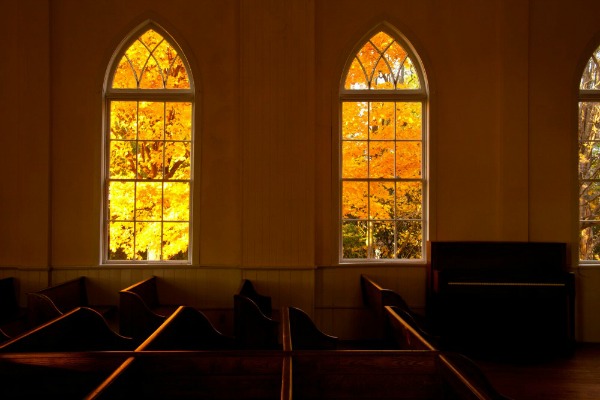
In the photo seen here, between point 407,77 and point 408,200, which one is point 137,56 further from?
point 408,200

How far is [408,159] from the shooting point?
600 centimetres

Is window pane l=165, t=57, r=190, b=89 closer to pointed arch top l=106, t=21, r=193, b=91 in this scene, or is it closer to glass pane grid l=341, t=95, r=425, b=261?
pointed arch top l=106, t=21, r=193, b=91

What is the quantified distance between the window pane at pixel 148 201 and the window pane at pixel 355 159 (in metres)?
2.19

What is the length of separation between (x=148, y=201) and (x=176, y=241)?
577 mm

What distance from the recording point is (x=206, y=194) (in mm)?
5703

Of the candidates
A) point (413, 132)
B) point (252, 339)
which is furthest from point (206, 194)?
point (413, 132)

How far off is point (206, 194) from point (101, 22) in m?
2.28

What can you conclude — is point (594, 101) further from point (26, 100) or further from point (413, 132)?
point (26, 100)

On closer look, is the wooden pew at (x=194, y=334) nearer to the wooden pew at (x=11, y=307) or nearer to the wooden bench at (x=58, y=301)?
the wooden bench at (x=58, y=301)

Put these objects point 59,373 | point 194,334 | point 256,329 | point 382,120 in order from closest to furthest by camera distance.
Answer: point 59,373, point 194,334, point 256,329, point 382,120

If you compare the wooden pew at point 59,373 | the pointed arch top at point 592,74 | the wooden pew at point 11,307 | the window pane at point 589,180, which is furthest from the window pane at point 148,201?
the pointed arch top at point 592,74

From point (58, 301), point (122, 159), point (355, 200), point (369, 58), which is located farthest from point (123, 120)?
point (369, 58)

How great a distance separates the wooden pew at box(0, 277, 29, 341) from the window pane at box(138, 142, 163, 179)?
178 cm

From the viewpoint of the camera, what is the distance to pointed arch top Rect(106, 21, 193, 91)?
5832mm
